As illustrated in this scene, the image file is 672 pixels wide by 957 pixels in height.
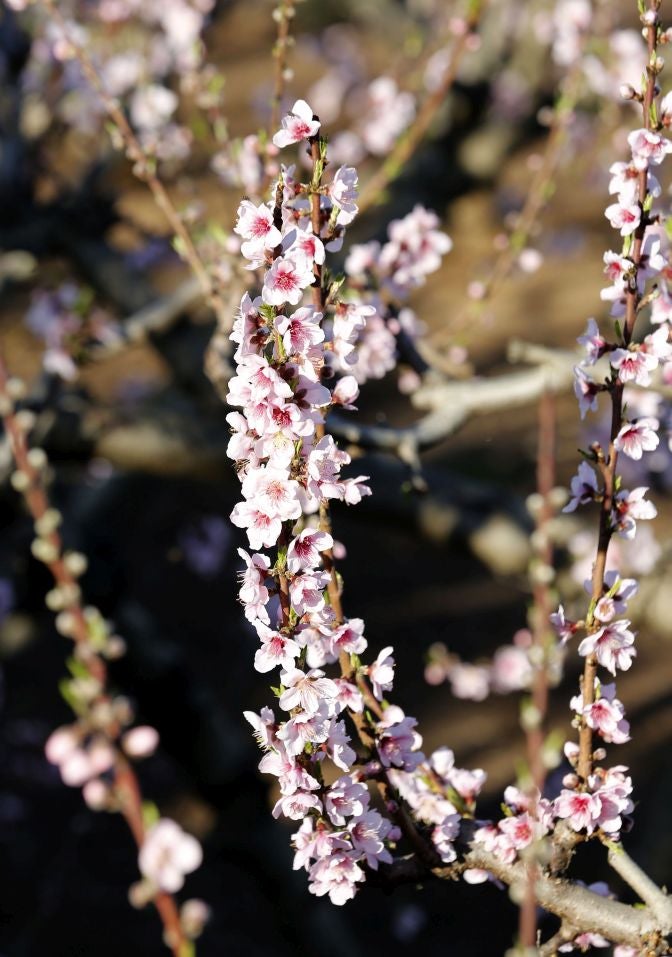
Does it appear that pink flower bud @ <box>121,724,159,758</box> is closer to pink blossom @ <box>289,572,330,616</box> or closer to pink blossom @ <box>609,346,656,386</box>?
pink blossom @ <box>289,572,330,616</box>

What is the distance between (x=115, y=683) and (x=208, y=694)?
1.27 feet

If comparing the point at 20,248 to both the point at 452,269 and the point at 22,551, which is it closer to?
the point at 22,551

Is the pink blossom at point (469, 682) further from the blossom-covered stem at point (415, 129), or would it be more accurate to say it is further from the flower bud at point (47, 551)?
the flower bud at point (47, 551)

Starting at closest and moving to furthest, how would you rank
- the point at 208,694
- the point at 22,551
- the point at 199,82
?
the point at 199,82 → the point at 208,694 → the point at 22,551

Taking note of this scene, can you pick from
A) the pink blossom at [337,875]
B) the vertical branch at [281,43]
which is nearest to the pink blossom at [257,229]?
the pink blossom at [337,875]

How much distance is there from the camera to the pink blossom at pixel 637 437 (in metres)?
1.47

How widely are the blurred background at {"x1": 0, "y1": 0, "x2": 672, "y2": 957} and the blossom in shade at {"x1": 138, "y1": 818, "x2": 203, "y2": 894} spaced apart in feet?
4.61

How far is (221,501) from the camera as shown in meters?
7.67

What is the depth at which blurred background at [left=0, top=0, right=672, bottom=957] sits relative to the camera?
3816mm

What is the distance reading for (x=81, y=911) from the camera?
500cm

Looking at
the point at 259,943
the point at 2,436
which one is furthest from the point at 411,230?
the point at 259,943

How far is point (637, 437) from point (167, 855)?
0.88 meters

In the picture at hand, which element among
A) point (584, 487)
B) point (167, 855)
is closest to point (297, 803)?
point (167, 855)

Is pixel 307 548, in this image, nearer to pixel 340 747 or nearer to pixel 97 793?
pixel 340 747
